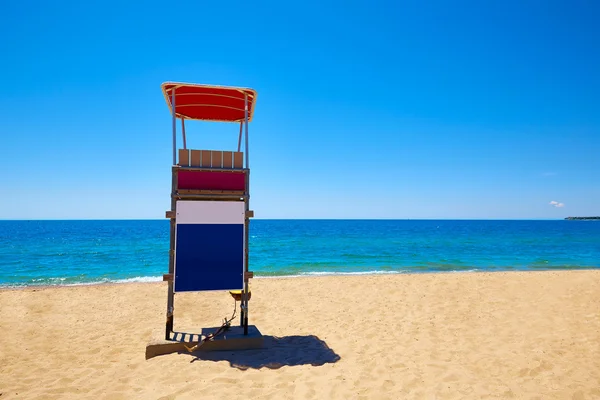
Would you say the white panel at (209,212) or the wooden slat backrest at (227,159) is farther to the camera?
the wooden slat backrest at (227,159)

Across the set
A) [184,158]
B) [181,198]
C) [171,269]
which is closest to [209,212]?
[181,198]

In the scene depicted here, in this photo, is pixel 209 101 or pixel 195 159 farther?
pixel 209 101

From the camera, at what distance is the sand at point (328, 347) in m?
5.30

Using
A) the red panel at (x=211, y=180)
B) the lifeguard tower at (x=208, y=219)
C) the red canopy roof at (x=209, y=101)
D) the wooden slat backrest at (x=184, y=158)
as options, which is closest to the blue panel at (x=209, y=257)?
the lifeguard tower at (x=208, y=219)

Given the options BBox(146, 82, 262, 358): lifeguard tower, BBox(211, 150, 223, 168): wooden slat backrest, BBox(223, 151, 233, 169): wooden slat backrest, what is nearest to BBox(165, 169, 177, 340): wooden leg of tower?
BBox(146, 82, 262, 358): lifeguard tower

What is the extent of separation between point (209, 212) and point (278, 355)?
10.1 feet

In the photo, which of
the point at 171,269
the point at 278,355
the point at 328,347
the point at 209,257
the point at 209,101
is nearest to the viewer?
the point at 278,355

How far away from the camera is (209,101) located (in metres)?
7.74

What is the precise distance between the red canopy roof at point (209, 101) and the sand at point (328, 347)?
4956mm

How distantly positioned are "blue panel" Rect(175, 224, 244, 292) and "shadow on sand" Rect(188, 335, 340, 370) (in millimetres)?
1240

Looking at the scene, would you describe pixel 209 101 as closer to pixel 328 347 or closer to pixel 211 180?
pixel 211 180

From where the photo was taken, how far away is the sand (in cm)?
530

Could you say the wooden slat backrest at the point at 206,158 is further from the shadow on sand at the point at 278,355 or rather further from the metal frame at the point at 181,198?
the shadow on sand at the point at 278,355

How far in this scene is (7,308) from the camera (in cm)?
1109
